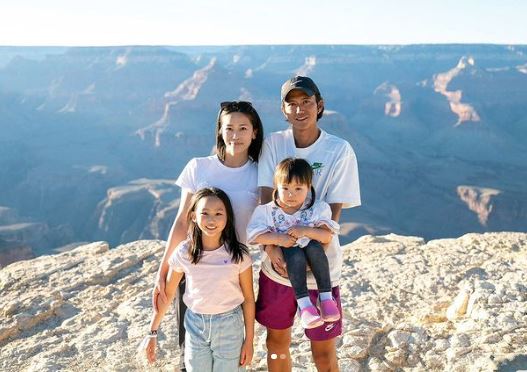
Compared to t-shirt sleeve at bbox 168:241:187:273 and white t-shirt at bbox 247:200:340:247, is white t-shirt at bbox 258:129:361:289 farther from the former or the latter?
t-shirt sleeve at bbox 168:241:187:273

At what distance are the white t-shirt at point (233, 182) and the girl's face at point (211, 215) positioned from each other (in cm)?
15

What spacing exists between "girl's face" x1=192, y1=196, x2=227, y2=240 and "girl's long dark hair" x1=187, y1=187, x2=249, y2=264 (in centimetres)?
3

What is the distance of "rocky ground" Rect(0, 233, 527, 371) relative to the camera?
364 centimetres

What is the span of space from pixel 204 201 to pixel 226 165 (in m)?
0.33

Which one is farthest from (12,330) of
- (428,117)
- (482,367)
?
(428,117)

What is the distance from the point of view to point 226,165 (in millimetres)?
2889

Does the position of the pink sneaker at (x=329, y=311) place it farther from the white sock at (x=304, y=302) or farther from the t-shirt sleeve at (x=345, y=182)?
the t-shirt sleeve at (x=345, y=182)

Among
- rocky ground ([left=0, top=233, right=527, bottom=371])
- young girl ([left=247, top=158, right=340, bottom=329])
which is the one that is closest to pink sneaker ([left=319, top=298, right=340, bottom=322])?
young girl ([left=247, top=158, right=340, bottom=329])

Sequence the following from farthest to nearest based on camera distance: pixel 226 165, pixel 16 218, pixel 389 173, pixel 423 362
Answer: pixel 389 173 < pixel 16 218 < pixel 423 362 < pixel 226 165

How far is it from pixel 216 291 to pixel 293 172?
75 centimetres

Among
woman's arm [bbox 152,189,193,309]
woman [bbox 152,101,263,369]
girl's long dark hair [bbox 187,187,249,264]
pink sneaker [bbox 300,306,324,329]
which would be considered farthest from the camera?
woman's arm [bbox 152,189,193,309]

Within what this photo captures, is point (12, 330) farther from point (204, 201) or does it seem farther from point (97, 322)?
point (204, 201)

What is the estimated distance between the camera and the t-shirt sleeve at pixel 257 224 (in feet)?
8.48

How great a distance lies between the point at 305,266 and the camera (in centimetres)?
254
